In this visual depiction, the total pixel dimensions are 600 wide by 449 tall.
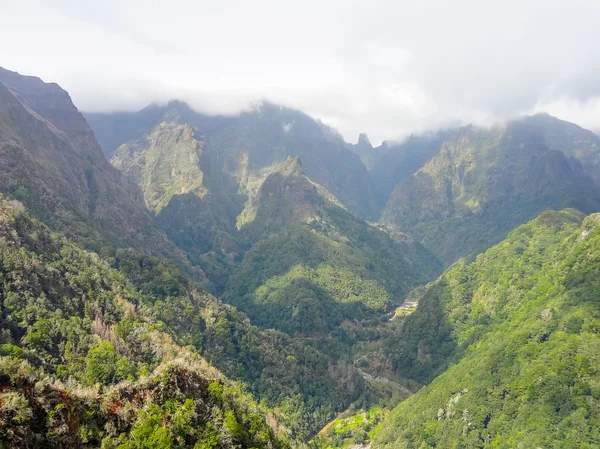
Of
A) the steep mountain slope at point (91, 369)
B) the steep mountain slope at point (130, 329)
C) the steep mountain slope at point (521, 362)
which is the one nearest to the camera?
the steep mountain slope at point (91, 369)

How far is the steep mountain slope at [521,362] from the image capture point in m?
91.4

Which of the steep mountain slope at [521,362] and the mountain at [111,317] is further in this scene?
the steep mountain slope at [521,362]

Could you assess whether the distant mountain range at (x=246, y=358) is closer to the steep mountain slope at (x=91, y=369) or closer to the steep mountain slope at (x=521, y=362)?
the steep mountain slope at (x=91, y=369)

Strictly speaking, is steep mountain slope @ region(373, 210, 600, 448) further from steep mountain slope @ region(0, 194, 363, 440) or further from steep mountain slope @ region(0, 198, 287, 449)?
steep mountain slope @ region(0, 198, 287, 449)

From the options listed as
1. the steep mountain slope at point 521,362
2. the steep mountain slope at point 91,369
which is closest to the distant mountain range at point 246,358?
the steep mountain slope at point 91,369

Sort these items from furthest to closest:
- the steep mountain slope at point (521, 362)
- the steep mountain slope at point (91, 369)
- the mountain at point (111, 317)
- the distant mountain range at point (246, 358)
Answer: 1. the steep mountain slope at point (521, 362)
2. the mountain at point (111, 317)
3. the distant mountain range at point (246, 358)
4. the steep mountain slope at point (91, 369)

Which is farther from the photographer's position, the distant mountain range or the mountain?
the mountain

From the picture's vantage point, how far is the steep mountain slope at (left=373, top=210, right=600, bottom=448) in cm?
9138

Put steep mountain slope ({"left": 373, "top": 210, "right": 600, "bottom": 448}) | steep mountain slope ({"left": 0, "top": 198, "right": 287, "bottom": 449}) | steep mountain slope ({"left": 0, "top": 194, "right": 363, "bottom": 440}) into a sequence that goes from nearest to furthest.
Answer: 1. steep mountain slope ({"left": 0, "top": 198, "right": 287, "bottom": 449})
2. steep mountain slope ({"left": 0, "top": 194, "right": 363, "bottom": 440})
3. steep mountain slope ({"left": 373, "top": 210, "right": 600, "bottom": 448})

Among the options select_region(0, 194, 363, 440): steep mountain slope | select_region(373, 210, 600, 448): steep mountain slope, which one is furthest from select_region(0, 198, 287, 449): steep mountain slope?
select_region(373, 210, 600, 448): steep mountain slope

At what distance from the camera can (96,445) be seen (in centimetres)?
3756

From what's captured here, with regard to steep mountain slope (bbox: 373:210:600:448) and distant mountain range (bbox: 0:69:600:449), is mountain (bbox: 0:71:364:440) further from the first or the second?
steep mountain slope (bbox: 373:210:600:448)

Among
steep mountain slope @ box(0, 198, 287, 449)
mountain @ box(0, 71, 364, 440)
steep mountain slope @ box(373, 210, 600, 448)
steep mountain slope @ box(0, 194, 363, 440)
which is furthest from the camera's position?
steep mountain slope @ box(373, 210, 600, 448)

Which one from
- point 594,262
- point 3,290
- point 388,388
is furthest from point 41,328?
point 594,262
